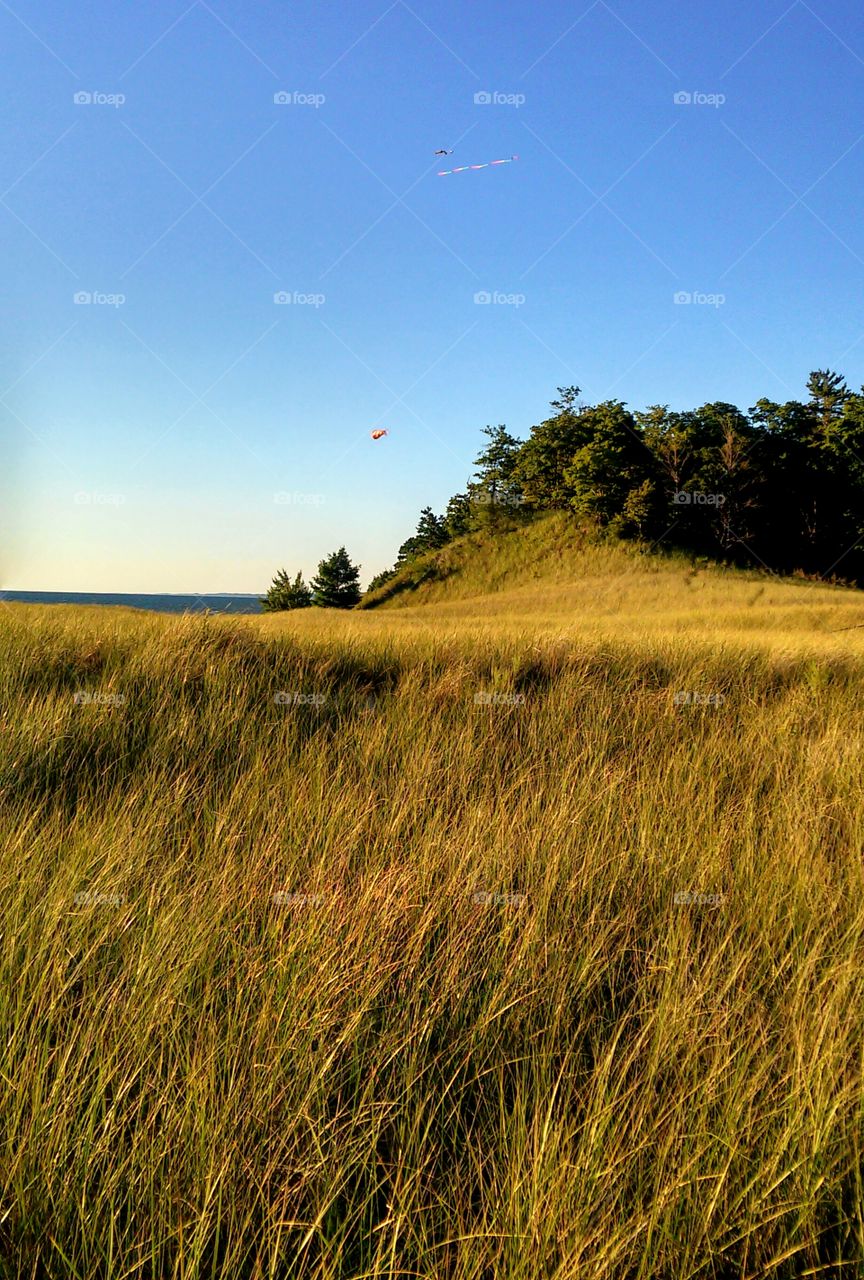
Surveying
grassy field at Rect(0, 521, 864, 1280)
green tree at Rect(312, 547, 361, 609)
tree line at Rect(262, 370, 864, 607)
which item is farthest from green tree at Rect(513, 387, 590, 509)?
grassy field at Rect(0, 521, 864, 1280)

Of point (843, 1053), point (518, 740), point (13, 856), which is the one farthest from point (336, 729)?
point (843, 1053)

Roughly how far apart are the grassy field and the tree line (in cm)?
4039

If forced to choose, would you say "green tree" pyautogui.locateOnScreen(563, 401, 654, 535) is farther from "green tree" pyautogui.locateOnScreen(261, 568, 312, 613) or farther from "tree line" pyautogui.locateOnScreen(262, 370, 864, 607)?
"green tree" pyautogui.locateOnScreen(261, 568, 312, 613)

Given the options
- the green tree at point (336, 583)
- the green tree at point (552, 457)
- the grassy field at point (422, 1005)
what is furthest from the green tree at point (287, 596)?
the grassy field at point (422, 1005)

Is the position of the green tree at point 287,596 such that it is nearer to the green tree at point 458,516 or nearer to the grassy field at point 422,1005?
the green tree at point 458,516

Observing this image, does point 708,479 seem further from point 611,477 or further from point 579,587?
point 579,587

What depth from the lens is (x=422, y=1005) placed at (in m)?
2.08

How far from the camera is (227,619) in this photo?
24.8ft

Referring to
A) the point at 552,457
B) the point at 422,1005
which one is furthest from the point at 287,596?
the point at 422,1005

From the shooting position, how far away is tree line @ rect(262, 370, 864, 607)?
149 ft

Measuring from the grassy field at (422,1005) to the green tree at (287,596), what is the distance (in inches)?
2508

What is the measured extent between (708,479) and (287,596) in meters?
38.4

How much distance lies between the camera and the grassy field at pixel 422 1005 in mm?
1466

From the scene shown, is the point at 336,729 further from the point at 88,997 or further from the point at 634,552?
the point at 634,552
